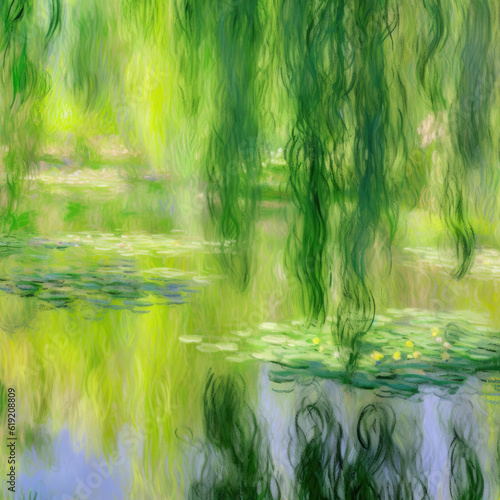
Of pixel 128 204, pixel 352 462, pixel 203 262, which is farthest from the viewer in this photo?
pixel 128 204

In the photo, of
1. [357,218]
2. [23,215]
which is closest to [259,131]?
[357,218]

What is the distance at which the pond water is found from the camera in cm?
141

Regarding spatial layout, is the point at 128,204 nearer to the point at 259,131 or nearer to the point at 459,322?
the point at 259,131

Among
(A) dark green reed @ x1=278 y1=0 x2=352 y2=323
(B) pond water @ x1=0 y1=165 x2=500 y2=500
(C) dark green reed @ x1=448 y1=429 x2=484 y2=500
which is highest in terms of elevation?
(A) dark green reed @ x1=278 y1=0 x2=352 y2=323

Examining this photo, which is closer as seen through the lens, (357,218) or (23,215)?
(357,218)

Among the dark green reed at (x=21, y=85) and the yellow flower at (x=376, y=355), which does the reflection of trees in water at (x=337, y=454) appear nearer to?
the yellow flower at (x=376, y=355)

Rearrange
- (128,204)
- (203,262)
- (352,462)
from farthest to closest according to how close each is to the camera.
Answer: (128,204) → (203,262) → (352,462)

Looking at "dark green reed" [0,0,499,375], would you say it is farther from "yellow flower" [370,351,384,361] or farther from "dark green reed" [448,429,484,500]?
"dark green reed" [448,429,484,500]

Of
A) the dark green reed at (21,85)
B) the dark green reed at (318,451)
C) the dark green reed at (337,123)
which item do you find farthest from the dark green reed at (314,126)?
the dark green reed at (21,85)

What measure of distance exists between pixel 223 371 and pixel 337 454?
0.47m

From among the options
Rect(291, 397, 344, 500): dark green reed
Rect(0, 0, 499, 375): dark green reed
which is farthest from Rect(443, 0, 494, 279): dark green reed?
Rect(291, 397, 344, 500): dark green reed

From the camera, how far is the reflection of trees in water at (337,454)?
139 centimetres

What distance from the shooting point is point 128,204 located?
163cm

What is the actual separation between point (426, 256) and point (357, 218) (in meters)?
0.29
